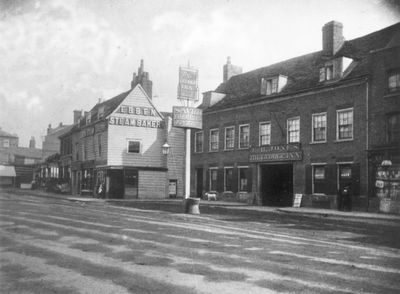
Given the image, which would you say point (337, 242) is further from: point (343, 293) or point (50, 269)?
point (50, 269)

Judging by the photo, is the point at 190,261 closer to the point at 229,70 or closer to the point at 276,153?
the point at 276,153

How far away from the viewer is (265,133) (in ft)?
101

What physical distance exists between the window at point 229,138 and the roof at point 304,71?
1.74m

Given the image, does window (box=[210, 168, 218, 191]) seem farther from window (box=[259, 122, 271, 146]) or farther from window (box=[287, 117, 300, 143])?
window (box=[287, 117, 300, 143])

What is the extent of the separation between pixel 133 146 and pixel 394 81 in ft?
72.9

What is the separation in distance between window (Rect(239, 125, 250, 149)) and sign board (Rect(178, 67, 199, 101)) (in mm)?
11409

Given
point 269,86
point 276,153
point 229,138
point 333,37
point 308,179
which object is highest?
point 333,37

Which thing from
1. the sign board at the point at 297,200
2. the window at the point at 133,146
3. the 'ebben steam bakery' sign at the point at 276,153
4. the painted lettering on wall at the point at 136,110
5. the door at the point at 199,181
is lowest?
the sign board at the point at 297,200

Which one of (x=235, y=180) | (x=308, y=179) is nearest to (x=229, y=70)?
(x=235, y=180)

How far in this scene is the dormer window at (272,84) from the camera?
29.8 m

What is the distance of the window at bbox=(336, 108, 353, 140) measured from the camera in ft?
83.4

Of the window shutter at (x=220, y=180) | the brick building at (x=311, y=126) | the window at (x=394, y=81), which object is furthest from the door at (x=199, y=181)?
the window at (x=394, y=81)

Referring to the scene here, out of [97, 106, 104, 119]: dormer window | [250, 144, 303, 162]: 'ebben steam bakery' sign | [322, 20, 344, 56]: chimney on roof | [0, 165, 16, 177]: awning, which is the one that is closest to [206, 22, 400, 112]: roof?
[322, 20, 344, 56]: chimney on roof

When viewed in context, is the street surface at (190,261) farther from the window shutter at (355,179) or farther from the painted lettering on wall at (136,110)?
the painted lettering on wall at (136,110)
